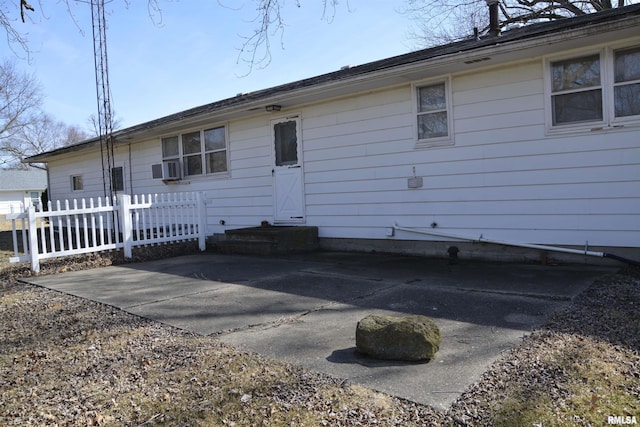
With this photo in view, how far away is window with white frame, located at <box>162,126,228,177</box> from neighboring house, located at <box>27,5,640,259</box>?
31 cm

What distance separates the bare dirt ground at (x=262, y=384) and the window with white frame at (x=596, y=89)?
303cm

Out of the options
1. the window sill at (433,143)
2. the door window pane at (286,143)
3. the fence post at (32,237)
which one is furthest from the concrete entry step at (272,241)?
the fence post at (32,237)

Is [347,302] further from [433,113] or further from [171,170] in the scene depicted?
[171,170]

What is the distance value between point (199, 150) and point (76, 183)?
27.9 feet

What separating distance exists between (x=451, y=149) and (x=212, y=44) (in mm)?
4023

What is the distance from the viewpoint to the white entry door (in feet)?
32.0

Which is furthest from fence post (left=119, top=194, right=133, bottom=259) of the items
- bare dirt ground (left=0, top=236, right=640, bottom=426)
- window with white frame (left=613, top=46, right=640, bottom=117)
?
window with white frame (left=613, top=46, right=640, bottom=117)

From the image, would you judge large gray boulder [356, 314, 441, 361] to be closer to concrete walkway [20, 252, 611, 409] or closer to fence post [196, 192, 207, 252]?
concrete walkway [20, 252, 611, 409]

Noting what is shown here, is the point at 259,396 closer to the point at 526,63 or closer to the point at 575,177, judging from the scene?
the point at 575,177

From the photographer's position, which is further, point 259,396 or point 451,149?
point 451,149

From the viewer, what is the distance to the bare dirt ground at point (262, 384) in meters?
2.57

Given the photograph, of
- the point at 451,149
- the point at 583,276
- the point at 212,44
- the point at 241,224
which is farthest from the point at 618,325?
the point at 241,224

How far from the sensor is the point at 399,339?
11.1ft

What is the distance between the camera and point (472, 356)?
335 centimetres
